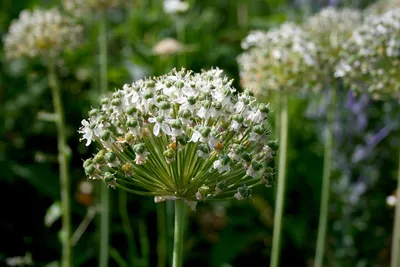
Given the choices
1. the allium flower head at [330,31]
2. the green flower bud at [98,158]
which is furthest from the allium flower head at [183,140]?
the allium flower head at [330,31]

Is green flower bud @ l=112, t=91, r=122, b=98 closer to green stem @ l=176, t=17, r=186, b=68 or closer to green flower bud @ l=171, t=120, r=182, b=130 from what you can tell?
green flower bud @ l=171, t=120, r=182, b=130

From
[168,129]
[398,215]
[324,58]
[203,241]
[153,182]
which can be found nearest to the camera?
[168,129]

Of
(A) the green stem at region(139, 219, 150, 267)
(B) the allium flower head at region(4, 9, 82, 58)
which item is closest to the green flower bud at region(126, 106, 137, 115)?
(B) the allium flower head at region(4, 9, 82, 58)

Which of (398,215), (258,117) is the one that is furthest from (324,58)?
(258,117)

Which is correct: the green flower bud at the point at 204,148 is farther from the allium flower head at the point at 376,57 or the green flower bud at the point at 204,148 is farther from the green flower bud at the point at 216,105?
the allium flower head at the point at 376,57

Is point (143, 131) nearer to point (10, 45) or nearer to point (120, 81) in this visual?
point (10, 45)

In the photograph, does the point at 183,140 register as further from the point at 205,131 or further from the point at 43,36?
the point at 43,36
